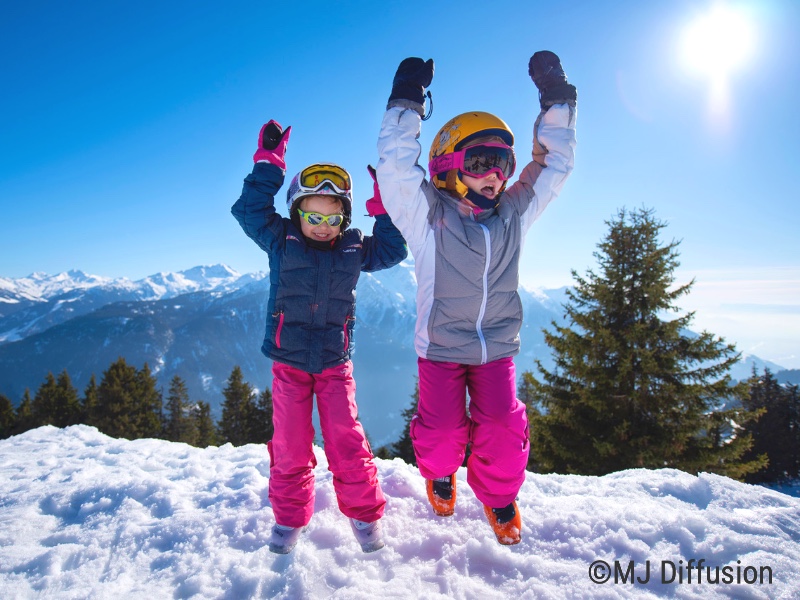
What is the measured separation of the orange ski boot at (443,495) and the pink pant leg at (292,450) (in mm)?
1115

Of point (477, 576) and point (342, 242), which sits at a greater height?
point (342, 242)

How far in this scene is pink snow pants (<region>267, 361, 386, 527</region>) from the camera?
3299 mm

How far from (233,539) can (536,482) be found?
10.6ft

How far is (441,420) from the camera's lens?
132 inches

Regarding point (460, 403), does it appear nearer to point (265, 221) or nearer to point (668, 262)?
point (265, 221)

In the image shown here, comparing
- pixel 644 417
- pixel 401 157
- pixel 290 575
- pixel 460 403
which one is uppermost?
pixel 401 157

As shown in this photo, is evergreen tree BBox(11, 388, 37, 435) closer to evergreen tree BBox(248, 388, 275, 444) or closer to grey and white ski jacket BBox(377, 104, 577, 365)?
evergreen tree BBox(248, 388, 275, 444)

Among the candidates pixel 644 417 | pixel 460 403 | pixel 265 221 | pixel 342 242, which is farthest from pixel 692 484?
pixel 644 417

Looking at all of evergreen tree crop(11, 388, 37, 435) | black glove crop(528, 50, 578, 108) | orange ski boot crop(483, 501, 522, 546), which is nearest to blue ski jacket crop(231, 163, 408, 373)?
orange ski boot crop(483, 501, 522, 546)

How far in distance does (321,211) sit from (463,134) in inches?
59.5

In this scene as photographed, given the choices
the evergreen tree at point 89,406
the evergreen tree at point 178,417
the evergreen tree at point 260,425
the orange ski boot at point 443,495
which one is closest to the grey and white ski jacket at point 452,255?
the orange ski boot at point 443,495

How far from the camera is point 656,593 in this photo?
2547mm

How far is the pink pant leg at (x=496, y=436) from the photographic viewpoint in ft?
10.6

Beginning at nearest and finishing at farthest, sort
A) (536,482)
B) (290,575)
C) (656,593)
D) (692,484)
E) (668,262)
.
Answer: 1. (656,593)
2. (290,575)
3. (692,484)
4. (536,482)
5. (668,262)
